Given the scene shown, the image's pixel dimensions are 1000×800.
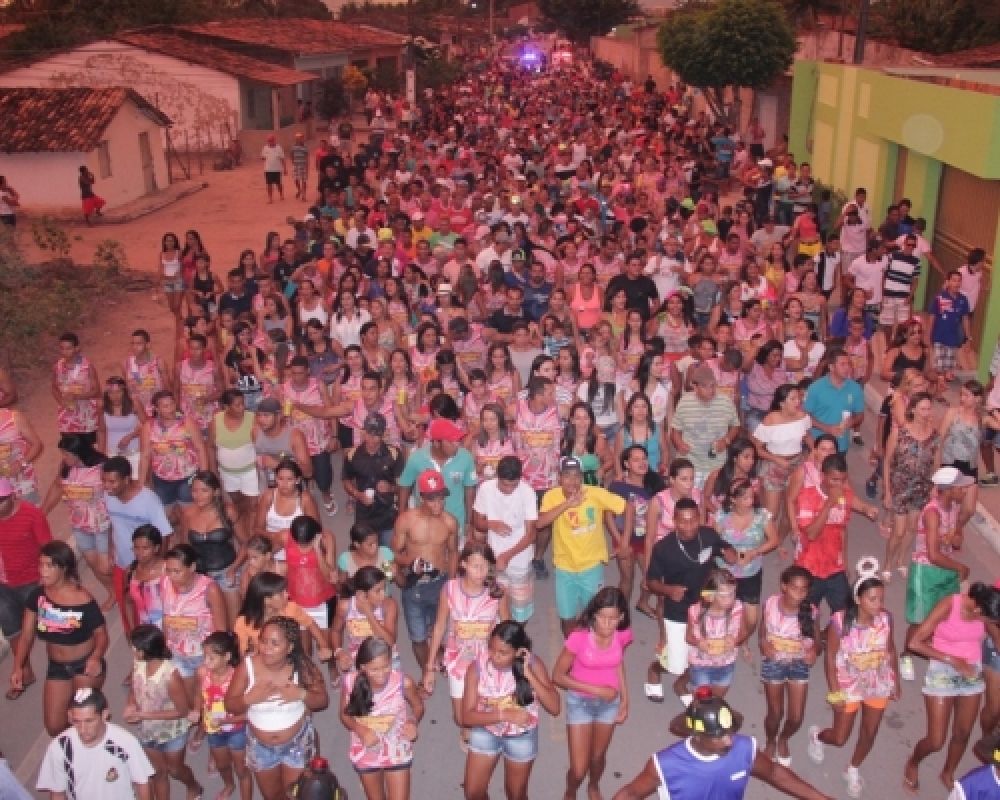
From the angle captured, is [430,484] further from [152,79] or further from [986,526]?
[152,79]

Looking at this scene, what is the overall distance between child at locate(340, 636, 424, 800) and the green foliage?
3366 centimetres

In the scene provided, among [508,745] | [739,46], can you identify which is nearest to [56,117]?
[739,46]

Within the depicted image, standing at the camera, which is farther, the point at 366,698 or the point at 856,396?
the point at 856,396

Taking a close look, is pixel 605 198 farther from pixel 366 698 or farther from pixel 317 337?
pixel 366 698

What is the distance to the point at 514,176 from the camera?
64.0 feet

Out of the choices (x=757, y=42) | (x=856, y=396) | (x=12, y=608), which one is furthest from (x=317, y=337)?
(x=757, y=42)

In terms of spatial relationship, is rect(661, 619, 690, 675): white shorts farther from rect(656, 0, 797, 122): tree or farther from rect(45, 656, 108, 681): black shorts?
rect(656, 0, 797, 122): tree

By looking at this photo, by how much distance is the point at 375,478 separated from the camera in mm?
7793

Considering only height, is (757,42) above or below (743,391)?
above

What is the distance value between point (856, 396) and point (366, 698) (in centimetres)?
516

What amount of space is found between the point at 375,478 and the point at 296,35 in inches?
1406

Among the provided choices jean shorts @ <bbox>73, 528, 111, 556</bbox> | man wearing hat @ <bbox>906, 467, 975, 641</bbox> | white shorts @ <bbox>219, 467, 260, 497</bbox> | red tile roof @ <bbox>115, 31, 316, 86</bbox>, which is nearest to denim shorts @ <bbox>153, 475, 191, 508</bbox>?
white shorts @ <bbox>219, 467, 260, 497</bbox>

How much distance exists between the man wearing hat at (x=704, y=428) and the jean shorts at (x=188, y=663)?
12.7ft

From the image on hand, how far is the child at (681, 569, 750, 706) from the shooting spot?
19.6 feet
